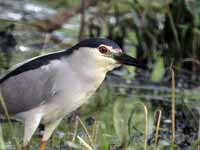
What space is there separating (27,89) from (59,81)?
0.29 meters

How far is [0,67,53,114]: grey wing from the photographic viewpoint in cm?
627

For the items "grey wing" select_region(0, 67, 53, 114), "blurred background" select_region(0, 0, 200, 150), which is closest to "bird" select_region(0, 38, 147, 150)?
"grey wing" select_region(0, 67, 53, 114)

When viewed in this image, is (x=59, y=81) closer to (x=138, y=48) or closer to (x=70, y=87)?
(x=70, y=87)

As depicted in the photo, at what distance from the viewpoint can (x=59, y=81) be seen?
6.22 metres

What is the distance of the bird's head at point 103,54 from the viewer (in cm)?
611

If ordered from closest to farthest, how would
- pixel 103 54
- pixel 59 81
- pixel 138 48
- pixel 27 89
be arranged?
pixel 103 54
pixel 59 81
pixel 27 89
pixel 138 48

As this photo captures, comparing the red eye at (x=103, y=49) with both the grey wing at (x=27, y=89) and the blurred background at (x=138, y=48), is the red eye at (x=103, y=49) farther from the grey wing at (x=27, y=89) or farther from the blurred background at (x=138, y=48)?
the blurred background at (x=138, y=48)

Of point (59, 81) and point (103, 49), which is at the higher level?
point (103, 49)

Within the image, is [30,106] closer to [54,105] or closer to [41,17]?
[54,105]

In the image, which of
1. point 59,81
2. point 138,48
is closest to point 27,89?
point 59,81

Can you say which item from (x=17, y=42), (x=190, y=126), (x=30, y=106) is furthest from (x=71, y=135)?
(x=17, y=42)

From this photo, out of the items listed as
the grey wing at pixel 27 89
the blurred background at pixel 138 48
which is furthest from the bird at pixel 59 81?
the blurred background at pixel 138 48

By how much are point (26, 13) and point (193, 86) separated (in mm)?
2717

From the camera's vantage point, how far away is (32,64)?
6355 millimetres
